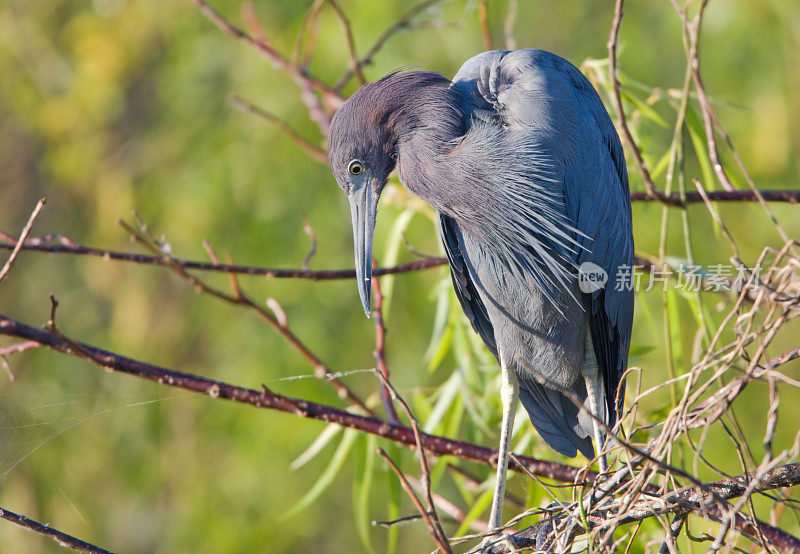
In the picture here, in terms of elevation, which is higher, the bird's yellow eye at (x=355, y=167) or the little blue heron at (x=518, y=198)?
the bird's yellow eye at (x=355, y=167)

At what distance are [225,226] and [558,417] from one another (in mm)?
2680

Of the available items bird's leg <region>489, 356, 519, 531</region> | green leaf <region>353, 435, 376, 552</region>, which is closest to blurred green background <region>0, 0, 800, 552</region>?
green leaf <region>353, 435, 376, 552</region>

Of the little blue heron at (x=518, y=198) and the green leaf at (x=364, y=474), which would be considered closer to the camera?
the little blue heron at (x=518, y=198)

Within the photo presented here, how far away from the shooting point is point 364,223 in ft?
5.56

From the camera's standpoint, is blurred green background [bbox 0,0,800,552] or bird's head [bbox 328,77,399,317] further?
blurred green background [bbox 0,0,800,552]

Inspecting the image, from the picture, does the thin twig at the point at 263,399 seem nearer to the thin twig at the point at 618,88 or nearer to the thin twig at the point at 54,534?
the thin twig at the point at 54,534

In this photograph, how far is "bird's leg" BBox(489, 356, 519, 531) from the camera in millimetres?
1778

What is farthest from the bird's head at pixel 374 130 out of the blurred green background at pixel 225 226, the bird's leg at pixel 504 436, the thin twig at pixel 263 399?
the blurred green background at pixel 225 226

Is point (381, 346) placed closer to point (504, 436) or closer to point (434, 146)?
point (504, 436)

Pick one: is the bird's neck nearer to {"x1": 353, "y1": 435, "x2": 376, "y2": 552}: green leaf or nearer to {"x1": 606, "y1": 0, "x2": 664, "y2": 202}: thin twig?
{"x1": 606, "y1": 0, "x2": 664, "y2": 202}: thin twig

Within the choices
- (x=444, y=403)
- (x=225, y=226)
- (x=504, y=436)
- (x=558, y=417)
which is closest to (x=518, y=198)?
(x=504, y=436)

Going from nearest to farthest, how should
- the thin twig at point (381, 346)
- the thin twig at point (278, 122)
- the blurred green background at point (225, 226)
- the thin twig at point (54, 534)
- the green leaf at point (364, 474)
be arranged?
the thin twig at point (54, 534), the thin twig at point (381, 346), the green leaf at point (364, 474), the thin twig at point (278, 122), the blurred green background at point (225, 226)

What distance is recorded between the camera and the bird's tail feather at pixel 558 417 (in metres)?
2.01

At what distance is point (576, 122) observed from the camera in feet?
5.65
